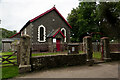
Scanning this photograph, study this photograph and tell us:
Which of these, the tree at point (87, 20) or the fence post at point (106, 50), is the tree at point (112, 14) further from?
the fence post at point (106, 50)

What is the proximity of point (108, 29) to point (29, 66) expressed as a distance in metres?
19.0

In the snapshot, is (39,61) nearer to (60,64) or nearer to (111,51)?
(60,64)

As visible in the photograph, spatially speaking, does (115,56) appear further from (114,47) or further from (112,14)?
(112,14)

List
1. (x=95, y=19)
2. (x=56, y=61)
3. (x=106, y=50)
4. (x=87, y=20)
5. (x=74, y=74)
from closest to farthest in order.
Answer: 1. (x=74, y=74)
2. (x=56, y=61)
3. (x=106, y=50)
4. (x=95, y=19)
5. (x=87, y=20)

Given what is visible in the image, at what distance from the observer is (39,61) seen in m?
6.24

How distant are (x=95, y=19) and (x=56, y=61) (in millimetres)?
16815

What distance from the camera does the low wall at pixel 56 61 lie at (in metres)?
6.18

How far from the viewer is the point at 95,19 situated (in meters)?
19.7

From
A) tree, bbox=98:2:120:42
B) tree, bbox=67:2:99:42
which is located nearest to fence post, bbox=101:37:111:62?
tree, bbox=98:2:120:42

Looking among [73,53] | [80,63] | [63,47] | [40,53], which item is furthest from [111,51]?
[40,53]

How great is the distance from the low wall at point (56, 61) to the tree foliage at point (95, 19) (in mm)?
13589

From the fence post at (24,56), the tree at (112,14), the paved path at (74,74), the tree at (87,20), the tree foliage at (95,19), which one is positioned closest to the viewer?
the paved path at (74,74)

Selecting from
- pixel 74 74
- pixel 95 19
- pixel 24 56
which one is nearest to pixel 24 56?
pixel 24 56

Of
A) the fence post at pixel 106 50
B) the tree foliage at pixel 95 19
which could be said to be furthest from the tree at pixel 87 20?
the fence post at pixel 106 50
